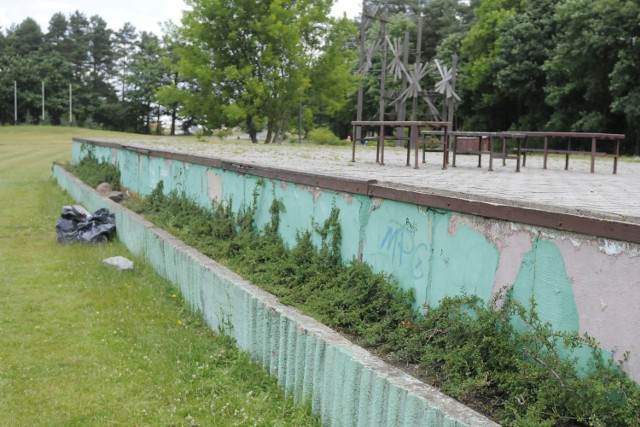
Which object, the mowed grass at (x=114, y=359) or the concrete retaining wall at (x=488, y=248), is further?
the mowed grass at (x=114, y=359)

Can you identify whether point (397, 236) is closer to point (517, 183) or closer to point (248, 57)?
point (517, 183)

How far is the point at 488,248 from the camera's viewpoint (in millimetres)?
3559

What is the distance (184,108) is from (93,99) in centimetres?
4787

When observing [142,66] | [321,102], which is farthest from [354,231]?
[142,66]

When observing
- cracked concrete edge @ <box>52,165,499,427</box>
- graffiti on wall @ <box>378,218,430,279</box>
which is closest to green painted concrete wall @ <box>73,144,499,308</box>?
graffiti on wall @ <box>378,218,430,279</box>

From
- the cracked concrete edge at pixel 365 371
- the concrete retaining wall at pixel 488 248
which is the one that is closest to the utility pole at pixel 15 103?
the cracked concrete edge at pixel 365 371

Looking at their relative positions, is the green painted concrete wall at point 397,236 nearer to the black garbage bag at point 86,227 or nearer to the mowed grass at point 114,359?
the mowed grass at point 114,359

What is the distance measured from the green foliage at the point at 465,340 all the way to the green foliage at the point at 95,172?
8814 millimetres

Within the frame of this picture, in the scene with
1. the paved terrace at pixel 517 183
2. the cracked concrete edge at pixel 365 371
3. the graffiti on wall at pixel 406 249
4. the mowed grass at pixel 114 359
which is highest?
the paved terrace at pixel 517 183

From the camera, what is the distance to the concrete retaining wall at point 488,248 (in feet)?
9.35

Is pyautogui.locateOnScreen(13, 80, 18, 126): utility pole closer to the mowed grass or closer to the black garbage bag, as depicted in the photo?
the black garbage bag

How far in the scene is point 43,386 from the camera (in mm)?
4727

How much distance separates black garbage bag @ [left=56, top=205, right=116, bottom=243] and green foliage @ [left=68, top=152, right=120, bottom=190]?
111 inches

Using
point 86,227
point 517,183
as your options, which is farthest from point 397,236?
point 86,227
